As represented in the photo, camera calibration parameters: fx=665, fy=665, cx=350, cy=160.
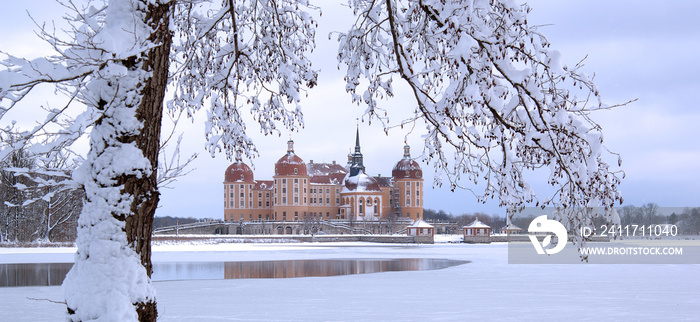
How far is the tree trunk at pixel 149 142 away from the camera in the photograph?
17.7ft

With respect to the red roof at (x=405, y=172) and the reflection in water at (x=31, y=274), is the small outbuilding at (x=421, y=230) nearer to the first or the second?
the red roof at (x=405, y=172)

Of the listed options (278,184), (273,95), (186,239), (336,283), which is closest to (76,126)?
(273,95)

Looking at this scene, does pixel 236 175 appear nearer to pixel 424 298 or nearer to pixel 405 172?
pixel 405 172

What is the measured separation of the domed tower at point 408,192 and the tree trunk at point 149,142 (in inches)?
3800

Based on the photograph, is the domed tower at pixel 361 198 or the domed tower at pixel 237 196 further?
the domed tower at pixel 237 196

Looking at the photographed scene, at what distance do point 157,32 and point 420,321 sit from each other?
752 centimetres

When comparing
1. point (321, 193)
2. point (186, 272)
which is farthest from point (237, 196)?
point (186, 272)

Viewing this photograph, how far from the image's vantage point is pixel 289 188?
3797 inches

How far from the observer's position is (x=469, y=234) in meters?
75.3

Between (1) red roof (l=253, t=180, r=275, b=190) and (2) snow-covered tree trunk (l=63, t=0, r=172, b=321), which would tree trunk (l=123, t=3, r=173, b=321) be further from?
(1) red roof (l=253, t=180, r=275, b=190)

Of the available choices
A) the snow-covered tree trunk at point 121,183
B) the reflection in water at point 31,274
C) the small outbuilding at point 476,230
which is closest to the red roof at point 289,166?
the small outbuilding at point 476,230

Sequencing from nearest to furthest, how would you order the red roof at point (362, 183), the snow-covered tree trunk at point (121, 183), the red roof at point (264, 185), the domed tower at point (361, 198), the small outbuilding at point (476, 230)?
the snow-covered tree trunk at point (121, 183), the small outbuilding at point (476, 230), the domed tower at point (361, 198), the red roof at point (362, 183), the red roof at point (264, 185)

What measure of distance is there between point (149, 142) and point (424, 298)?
34.1 feet

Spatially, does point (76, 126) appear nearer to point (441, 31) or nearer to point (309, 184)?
point (441, 31)
